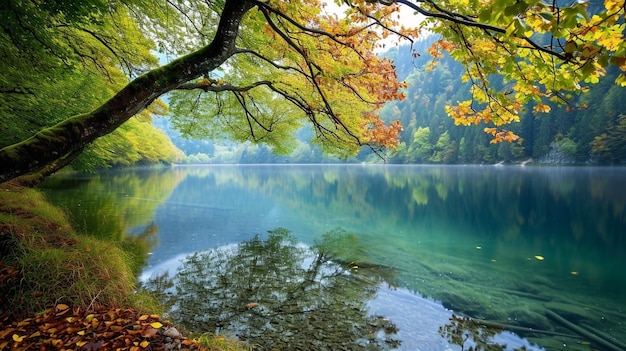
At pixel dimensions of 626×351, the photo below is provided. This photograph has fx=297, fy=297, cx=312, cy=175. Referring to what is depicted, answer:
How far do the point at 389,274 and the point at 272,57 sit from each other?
7644 mm

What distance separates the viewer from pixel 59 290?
4.51 m

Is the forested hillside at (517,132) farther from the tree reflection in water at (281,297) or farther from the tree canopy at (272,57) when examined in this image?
the tree reflection in water at (281,297)

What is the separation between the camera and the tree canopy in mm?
2281

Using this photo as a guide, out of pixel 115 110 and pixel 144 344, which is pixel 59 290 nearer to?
pixel 144 344

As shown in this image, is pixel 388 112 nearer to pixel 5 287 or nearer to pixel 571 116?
pixel 571 116

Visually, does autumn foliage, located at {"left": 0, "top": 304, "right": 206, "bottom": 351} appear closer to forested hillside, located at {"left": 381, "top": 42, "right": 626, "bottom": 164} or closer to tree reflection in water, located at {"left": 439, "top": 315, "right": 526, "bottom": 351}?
tree reflection in water, located at {"left": 439, "top": 315, "right": 526, "bottom": 351}

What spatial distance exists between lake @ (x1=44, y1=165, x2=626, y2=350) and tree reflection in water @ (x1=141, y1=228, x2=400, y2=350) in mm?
35

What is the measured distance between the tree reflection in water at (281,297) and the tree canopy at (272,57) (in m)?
3.72

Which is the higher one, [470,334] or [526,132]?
[526,132]

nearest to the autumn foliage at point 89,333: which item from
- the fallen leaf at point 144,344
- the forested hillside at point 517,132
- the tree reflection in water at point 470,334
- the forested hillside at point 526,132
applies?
the fallen leaf at point 144,344

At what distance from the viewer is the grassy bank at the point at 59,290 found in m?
3.64

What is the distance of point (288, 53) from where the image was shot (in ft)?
19.9

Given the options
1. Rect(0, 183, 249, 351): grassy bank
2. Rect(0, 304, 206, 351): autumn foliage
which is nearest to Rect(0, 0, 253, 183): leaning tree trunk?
Rect(0, 304, 206, 351): autumn foliage

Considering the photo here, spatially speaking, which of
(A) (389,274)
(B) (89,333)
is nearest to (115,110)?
(B) (89,333)
